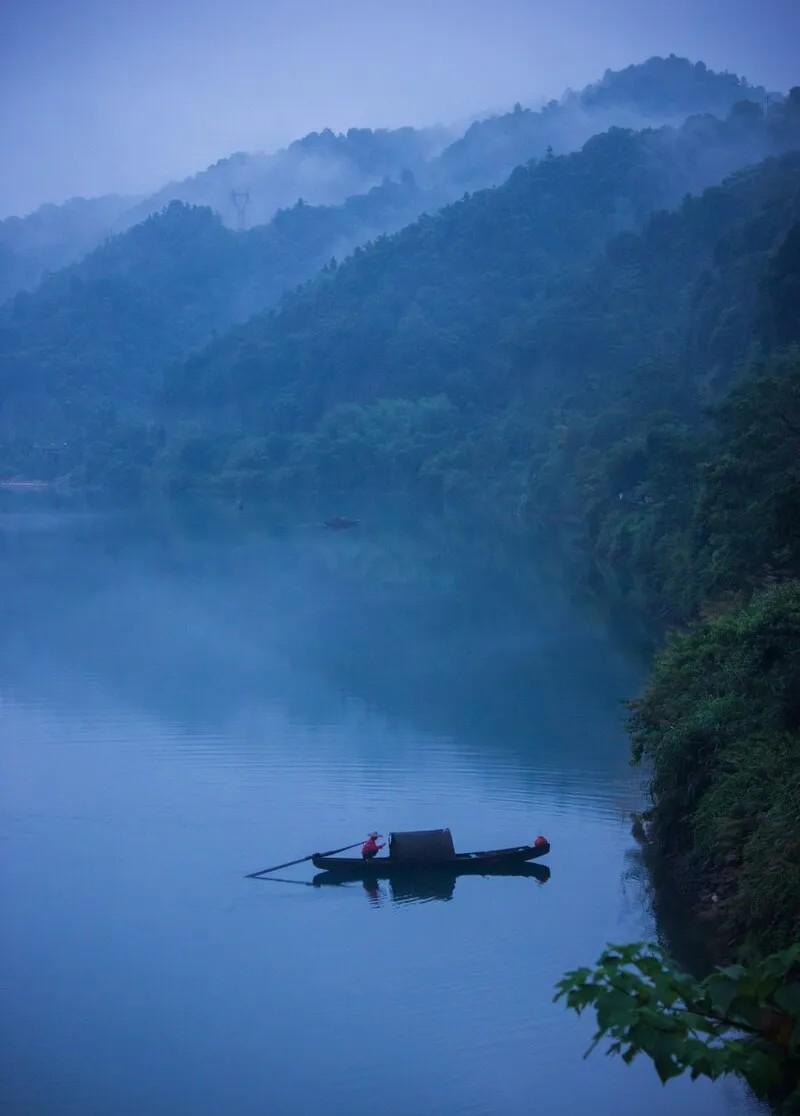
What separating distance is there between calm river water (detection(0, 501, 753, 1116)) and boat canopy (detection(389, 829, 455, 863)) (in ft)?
1.13

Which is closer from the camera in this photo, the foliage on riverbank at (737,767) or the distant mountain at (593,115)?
the foliage on riverbank at (737,767)

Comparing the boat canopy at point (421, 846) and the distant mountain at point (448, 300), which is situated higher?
the distant mountain at point (448, 300)

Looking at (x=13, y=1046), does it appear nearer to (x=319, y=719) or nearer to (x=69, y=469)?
(x=319, y=719)

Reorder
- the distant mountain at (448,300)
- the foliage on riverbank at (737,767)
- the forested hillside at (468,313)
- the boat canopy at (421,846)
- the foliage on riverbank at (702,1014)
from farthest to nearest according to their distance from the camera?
1. the distant mountain at (448,300)
2. the forested hillside at (468,313)
3. the boat canopy at (421,846)
4. the foliage on riverbank at (737,767)
5. the foliage on riverbank at (702,1014)

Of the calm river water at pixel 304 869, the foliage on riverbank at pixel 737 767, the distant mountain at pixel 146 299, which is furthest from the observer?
the distant mountain at pixel 146 299

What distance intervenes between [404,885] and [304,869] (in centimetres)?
104

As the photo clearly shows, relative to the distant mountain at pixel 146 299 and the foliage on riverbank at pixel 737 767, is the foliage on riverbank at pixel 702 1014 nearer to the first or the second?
the foliage on riverbank at pixel 737 767

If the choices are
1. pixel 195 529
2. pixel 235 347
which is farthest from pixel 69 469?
pixel 195 529

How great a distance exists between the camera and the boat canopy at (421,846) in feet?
36.5

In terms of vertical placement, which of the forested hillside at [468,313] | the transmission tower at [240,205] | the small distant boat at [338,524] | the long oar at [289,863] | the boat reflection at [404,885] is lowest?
the boat reflection at [404,885]

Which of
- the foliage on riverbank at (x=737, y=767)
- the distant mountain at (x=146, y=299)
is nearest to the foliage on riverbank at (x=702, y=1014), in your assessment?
the foliage on riverbank at (x=737, y=767)

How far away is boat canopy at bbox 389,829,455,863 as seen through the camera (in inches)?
438

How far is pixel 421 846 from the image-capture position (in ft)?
36.7

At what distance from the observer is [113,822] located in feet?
43.9
